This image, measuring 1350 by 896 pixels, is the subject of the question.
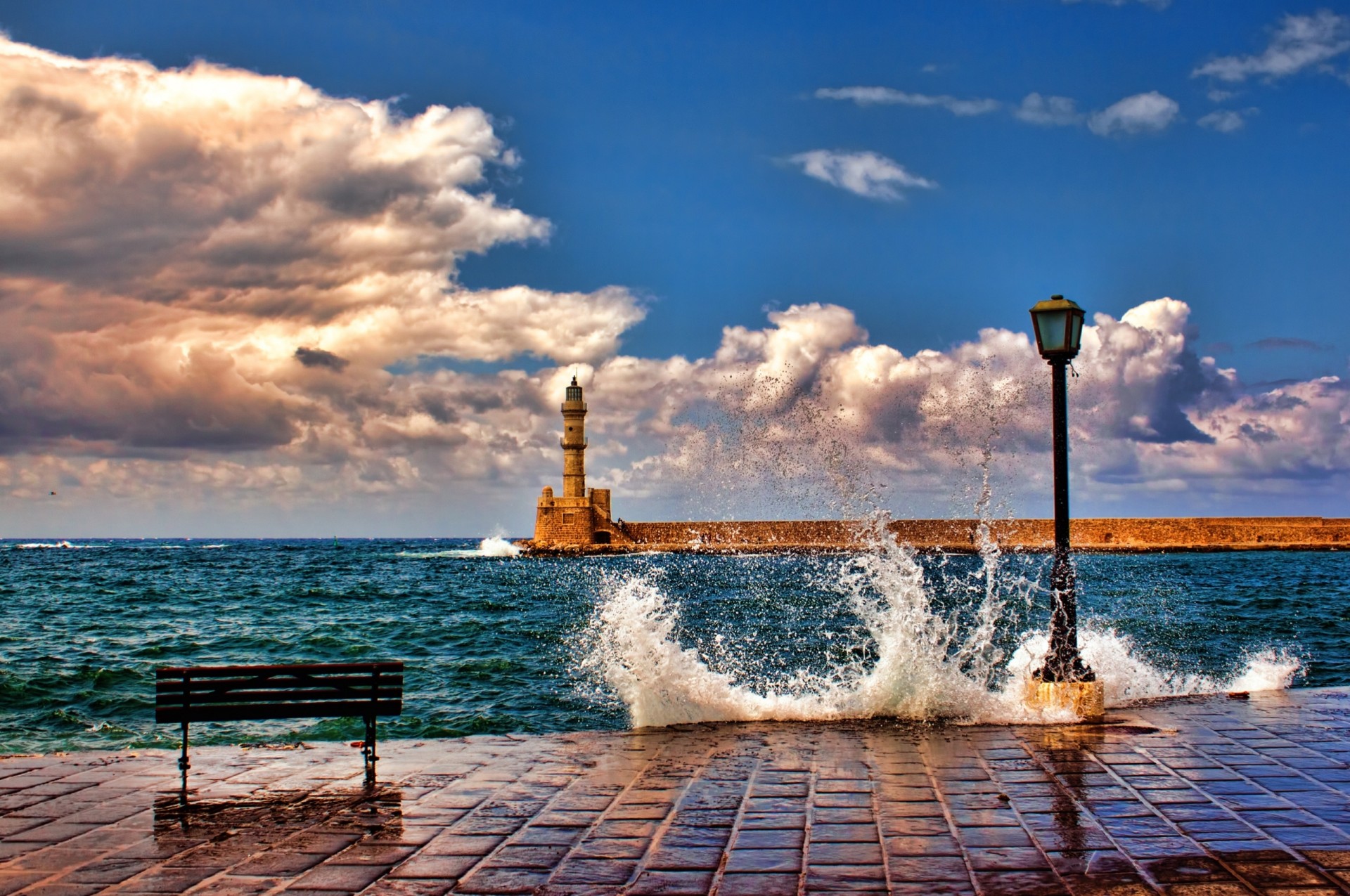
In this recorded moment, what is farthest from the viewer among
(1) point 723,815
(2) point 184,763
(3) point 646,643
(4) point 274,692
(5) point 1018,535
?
(5) point 1018,535

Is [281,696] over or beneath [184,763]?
over

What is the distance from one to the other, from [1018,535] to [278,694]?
94437 mm

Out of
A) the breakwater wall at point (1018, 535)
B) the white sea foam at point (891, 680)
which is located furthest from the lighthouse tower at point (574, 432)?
the white sea foam at point (891, 680)

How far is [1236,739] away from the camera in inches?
297

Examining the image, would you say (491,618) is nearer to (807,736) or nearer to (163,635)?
(163,635)

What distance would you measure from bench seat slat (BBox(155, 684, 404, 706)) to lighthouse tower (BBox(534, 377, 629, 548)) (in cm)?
6371

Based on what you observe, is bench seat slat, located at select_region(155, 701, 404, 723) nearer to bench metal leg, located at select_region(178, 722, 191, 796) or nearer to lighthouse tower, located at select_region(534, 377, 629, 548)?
bench metal leg, located at select_region(178, 722, 191, 796)

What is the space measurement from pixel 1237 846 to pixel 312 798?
4.94 m

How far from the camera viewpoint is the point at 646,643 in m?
10.4

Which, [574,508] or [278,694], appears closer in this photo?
[278,694]

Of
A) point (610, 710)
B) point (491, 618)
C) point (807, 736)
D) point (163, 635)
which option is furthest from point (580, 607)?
point (807, 736)

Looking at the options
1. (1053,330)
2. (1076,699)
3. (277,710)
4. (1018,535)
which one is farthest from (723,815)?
(1018,535)

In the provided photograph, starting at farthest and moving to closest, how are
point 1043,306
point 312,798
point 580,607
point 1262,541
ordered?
point 1262,541 < point 580,607 < point 1043,306 < point 312,798

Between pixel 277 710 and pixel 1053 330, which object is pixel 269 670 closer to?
pixel 277 710
